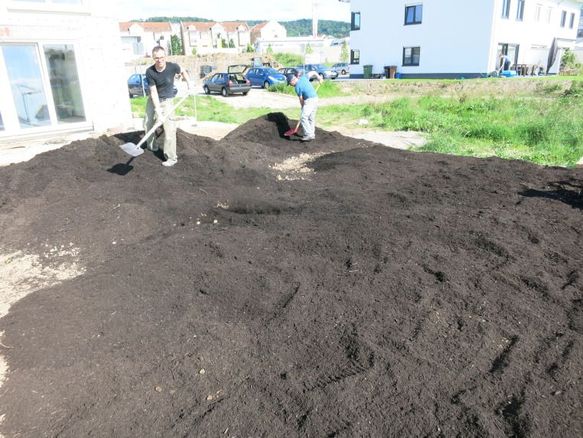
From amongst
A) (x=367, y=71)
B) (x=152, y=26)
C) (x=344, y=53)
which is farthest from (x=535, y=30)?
(x=152, y=26)

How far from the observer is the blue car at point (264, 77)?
28814 millimetres

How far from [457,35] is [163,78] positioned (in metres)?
24.2

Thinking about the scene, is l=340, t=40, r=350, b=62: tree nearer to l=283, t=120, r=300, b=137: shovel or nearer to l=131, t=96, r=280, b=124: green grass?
l=131, t=96, r=280, b=124: green grass

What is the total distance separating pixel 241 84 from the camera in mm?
24594

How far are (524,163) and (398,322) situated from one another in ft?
17.2

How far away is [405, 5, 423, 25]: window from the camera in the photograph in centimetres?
2804

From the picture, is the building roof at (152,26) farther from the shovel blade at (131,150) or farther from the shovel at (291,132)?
the shovel blade at (131,150)

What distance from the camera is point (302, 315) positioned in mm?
3188

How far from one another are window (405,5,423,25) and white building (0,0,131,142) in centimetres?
2321

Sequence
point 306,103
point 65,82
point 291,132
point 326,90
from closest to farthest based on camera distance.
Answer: point 306,103 → point 65,82 → point 291,132 → point 326,90

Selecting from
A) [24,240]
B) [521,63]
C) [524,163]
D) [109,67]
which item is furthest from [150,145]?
[521,63]

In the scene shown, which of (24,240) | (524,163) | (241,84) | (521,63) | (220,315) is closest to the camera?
(220,315)

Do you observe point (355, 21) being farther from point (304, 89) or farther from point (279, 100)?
point (304, 89)

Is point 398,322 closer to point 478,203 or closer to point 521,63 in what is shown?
point 478,203
